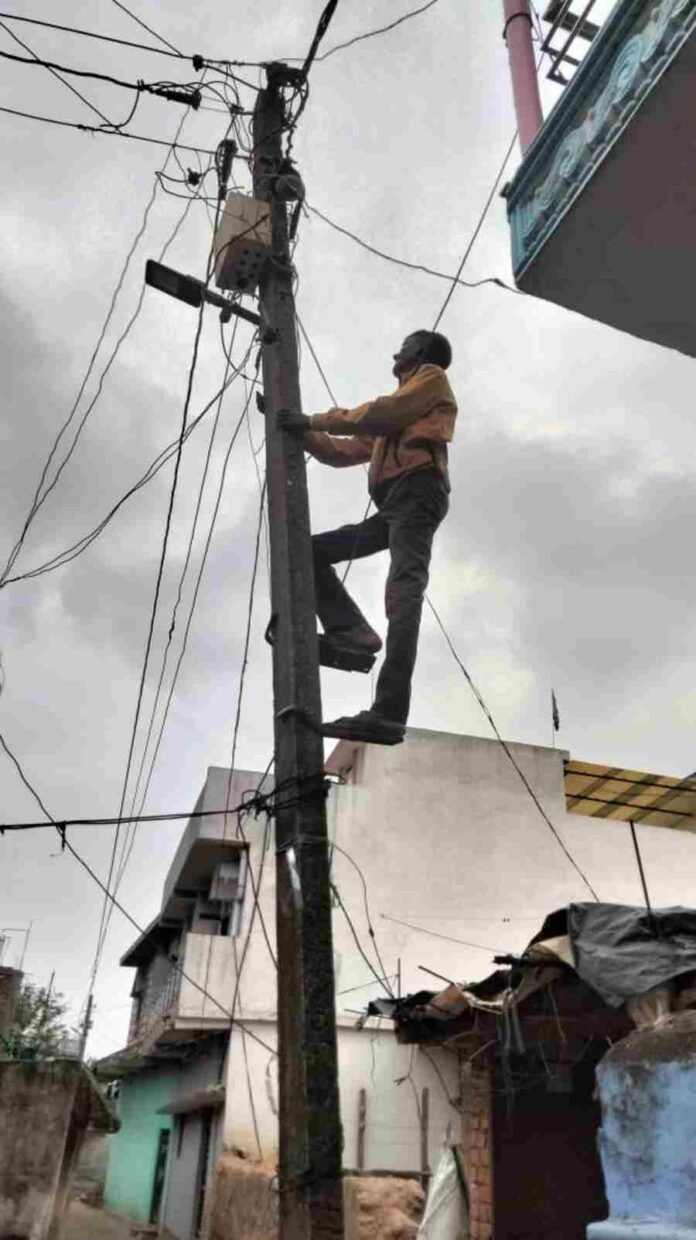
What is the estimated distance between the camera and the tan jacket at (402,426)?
15.5 ft

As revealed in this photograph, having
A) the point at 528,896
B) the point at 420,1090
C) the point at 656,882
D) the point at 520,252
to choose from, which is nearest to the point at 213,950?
the point at 420,1090

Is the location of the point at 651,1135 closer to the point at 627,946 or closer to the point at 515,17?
the point at 627,946

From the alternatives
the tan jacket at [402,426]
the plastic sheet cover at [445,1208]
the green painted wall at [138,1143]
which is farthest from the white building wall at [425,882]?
the tan jacket at [402,426]

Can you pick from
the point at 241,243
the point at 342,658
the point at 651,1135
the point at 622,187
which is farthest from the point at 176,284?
the point at 651,1135

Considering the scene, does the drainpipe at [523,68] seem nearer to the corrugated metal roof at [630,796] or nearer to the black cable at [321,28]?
the black cable at [321,28]

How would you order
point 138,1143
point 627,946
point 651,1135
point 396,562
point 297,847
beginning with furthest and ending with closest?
point 138,1143 → point 627,946 → point 396,562 → point 297,847 → point 651,1135

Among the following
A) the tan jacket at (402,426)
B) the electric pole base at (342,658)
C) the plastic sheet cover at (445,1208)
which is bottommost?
the plastic sheet cover at (445,1208)

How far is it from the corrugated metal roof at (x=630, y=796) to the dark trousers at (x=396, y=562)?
13968 mm

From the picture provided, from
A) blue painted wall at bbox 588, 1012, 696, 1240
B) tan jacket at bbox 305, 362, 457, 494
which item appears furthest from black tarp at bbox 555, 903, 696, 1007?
tan jacket at bbox 305, 362, 457, 494

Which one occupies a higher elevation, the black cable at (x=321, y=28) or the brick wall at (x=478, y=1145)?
the black cable at (x=321, y=28)

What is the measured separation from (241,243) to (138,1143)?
80.6 ft

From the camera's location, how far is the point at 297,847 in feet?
12.6

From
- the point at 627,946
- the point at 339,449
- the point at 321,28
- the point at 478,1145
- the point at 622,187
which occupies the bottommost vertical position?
the point at 478,1145

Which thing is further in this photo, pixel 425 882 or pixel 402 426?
pixel 425 882
